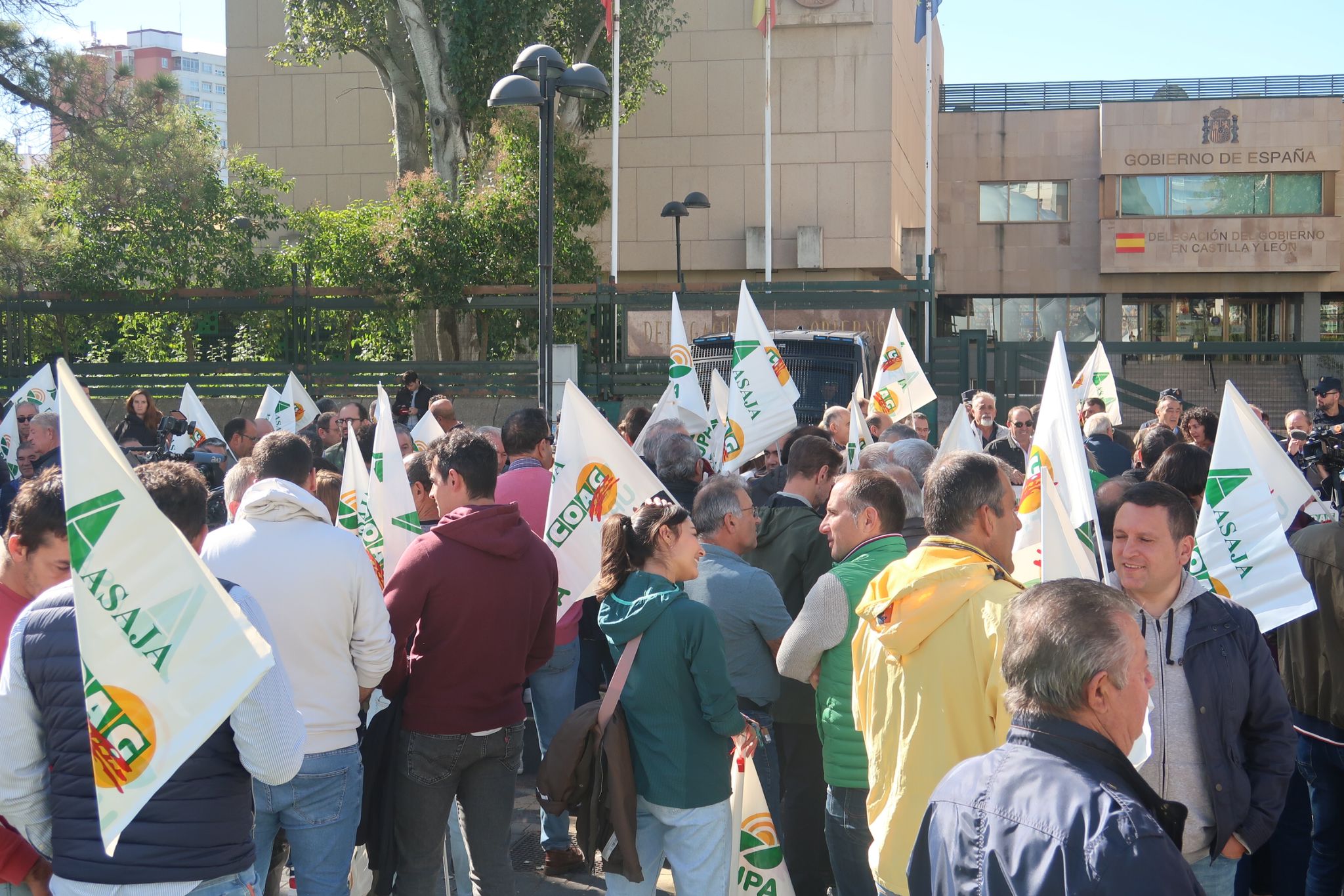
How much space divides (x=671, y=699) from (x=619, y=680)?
18 centimetres

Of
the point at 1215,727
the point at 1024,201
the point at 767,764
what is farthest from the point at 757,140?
the point at 1215,727

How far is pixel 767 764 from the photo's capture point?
188 inches

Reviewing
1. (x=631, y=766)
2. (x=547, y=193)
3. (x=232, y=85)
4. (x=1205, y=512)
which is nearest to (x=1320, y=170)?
(x=232, y=85)

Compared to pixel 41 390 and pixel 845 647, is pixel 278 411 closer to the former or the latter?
pixel 41 390

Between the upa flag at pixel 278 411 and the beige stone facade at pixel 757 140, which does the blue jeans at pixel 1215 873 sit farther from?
the beige stone facade at pixel 757 140

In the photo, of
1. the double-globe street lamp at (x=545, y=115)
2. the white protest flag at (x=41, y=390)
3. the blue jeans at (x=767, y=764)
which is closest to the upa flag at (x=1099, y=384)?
the double-globe street lamp at (x=545, y=115)

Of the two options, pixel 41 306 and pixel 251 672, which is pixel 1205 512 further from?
pixel 41 306

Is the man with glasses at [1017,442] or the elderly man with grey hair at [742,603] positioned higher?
the man with glasses at [1017,442]

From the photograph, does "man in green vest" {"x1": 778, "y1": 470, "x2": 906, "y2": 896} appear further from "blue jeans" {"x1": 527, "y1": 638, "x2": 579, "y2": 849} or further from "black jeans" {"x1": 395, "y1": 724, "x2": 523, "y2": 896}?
"blue jeans" {"x1": 527, "y1": 638, "x2": 579, "y2": 849}

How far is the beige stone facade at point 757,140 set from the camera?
87.6ft

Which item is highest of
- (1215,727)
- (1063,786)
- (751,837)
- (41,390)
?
(41,390)

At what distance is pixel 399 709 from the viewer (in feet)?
14.5

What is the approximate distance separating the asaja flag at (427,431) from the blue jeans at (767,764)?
4.66 metres

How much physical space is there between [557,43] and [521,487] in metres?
18.8
